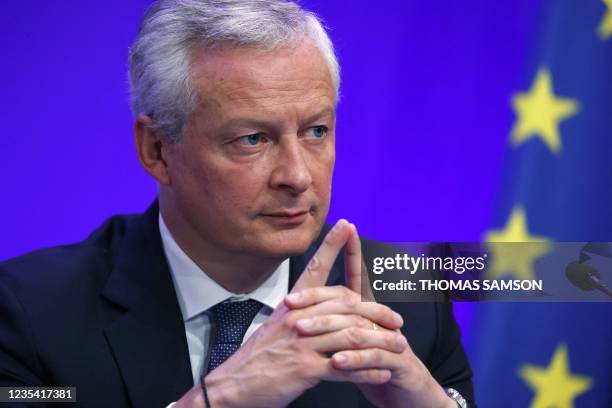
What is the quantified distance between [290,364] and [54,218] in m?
1.02

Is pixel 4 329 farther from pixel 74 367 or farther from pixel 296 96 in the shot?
pixel 296 96

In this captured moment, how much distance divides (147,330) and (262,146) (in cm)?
43

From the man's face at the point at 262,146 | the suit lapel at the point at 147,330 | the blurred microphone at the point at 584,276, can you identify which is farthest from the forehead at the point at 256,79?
the blurred microphone at the point at 584,276

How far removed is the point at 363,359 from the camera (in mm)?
1435

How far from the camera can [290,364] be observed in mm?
1448

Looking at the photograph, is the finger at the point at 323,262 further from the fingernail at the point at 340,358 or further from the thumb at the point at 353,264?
the fingernail at the point at 340,358

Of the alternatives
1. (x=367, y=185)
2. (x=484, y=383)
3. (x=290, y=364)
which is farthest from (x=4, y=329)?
(x=484, y=383)

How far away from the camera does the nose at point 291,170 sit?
1.59 metres

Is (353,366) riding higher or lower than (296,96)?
lower

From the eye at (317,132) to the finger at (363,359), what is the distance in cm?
45

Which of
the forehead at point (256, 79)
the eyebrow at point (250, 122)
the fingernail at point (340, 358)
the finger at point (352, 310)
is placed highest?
the forehead at point (256, 79)

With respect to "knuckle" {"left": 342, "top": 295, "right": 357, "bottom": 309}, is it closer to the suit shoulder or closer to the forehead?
the forehead

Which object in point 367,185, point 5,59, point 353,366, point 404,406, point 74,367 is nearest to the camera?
point 353,366

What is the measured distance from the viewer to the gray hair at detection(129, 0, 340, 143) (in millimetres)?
1642
